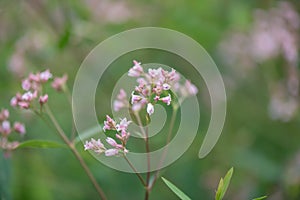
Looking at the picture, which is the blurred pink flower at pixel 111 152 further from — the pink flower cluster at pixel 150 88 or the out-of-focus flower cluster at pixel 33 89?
the out-of-focus flower cluster at pixel 33 89

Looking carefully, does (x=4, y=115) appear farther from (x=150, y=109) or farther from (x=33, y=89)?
(x=150, y=109)

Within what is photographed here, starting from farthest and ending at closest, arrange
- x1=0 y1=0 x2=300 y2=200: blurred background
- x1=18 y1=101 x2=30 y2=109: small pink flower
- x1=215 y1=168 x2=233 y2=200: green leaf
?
x1=0 y1=0 x2=300 y2=200: blurred background, x1=18 y1=101 x2=30 y2=109: small pink flower, x1=215 y1=168 x2=233 y2=200: green leaf

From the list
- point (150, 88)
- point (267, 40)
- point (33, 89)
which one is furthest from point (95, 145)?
point (267, 40)

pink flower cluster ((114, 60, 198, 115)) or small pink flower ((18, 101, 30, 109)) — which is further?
small pink flower ((18, 101, 30, 109))

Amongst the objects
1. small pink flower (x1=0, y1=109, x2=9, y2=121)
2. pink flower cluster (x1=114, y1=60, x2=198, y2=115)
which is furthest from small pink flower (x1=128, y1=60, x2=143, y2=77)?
small pink flower (x1=0, y1=109, x2=9, y2=121)

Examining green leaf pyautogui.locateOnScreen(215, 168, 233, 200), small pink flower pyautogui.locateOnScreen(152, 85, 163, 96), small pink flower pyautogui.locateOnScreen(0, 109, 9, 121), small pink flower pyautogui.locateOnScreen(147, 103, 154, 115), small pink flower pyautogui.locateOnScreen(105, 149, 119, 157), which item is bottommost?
green leaf pyautogui.locateOnScreen(215, 168, 233, 200)

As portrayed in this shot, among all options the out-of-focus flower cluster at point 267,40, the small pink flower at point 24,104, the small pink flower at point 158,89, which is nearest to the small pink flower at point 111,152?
the small pink flower at point 158,89

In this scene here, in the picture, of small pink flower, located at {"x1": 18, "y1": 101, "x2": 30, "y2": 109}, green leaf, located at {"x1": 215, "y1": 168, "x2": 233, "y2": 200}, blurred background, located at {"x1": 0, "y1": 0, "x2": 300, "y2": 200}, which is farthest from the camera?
blurred background, located at {"x1": 0, "y1": 0, "x2": 300, "y2": 200}

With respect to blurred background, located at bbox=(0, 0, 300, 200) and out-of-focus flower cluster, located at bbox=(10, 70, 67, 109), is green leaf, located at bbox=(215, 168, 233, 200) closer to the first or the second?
out-of-focus flower cluster, located at bbox=(10, 70, 67, 109)
